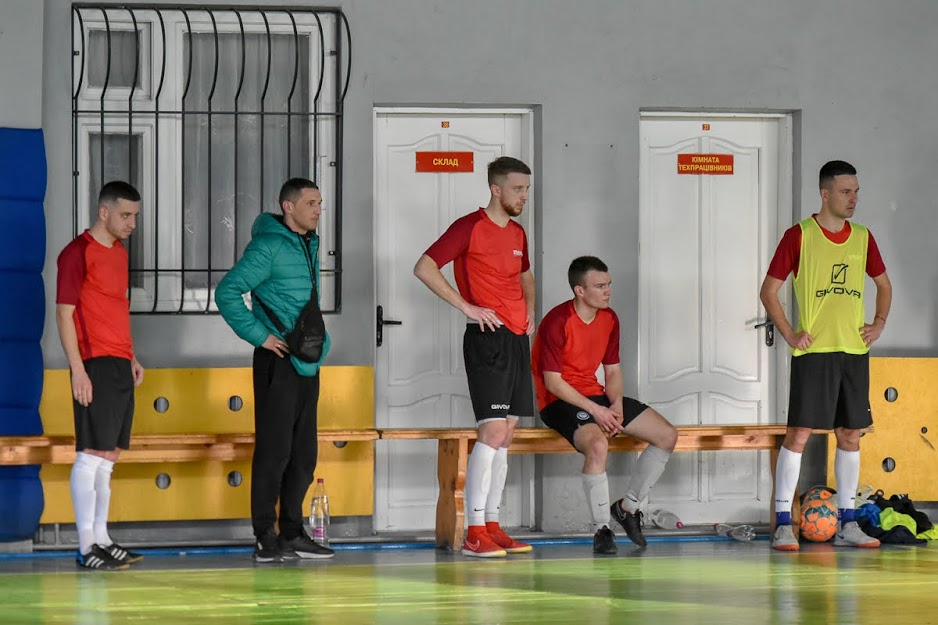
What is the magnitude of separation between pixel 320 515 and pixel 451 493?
661 mm

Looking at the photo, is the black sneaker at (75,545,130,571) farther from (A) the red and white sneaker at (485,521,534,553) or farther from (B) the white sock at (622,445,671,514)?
(B) the white sock at (622,445,671,514)

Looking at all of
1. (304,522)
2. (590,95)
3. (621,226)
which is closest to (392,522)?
(304,522)

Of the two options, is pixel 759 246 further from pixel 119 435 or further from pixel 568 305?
pixel 119 435

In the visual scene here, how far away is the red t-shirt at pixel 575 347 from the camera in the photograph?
21.5ft

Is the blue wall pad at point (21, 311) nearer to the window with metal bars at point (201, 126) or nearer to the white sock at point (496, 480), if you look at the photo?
the window with metal bars at point (201, 126)

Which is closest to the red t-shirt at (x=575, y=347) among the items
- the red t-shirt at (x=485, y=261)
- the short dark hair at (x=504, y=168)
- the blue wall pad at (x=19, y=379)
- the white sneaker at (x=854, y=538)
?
the red t-shirt at (x=485, y=261)

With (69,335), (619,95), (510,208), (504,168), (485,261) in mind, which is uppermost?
(619,95)

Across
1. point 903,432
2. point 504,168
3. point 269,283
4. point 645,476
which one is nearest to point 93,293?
point 269,283

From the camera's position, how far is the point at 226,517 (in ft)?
22.4

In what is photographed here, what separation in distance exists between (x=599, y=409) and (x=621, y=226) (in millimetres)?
1243

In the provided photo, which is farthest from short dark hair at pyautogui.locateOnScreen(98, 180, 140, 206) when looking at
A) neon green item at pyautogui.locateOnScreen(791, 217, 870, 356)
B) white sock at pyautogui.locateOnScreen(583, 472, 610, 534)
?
neon green item at pyautogui.locateOnScreen(791, 217, 870, 356)

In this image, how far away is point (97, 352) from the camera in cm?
588

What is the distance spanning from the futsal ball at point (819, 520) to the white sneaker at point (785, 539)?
0.25 meters

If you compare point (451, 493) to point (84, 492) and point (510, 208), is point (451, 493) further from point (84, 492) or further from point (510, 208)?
point (84, 492)
